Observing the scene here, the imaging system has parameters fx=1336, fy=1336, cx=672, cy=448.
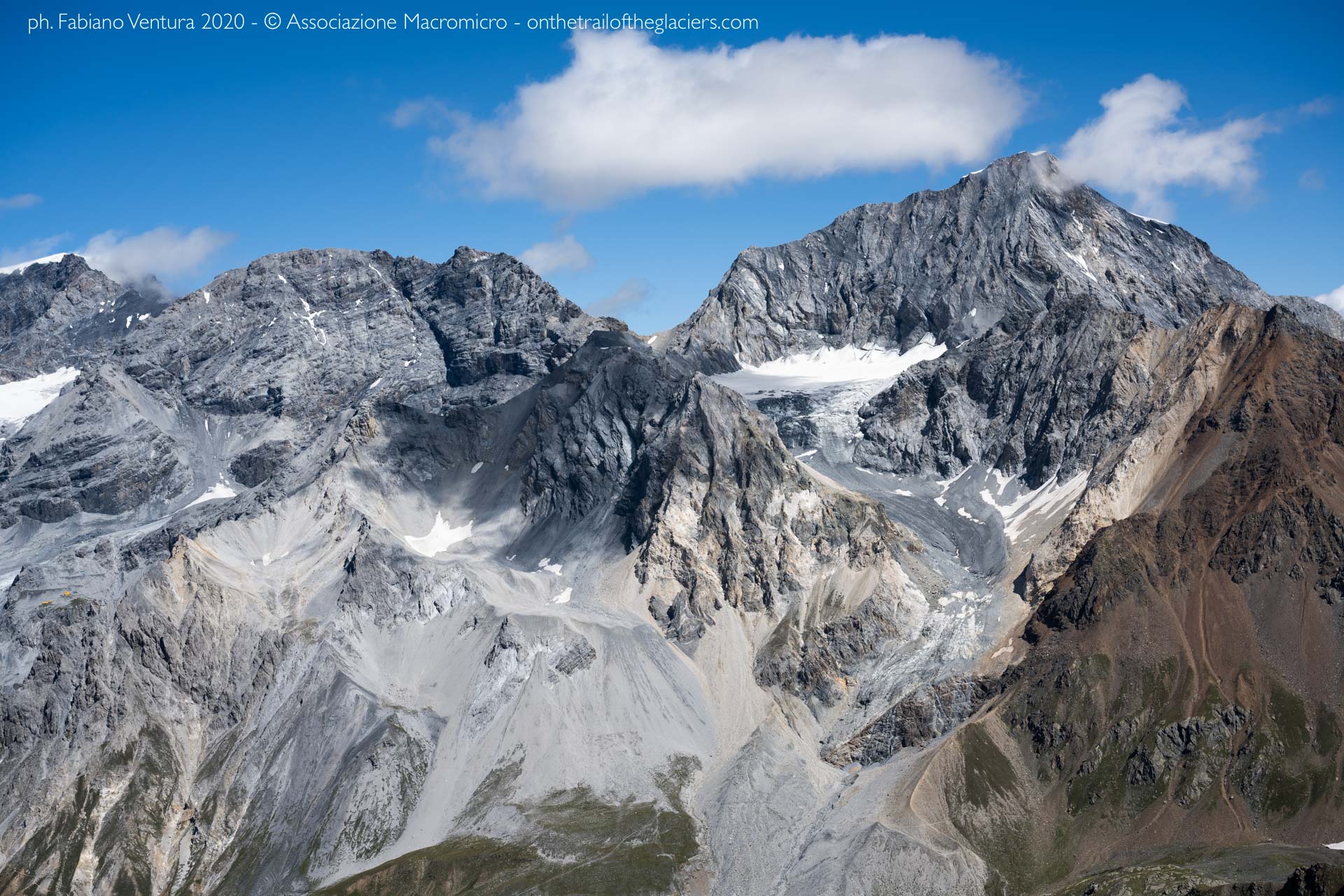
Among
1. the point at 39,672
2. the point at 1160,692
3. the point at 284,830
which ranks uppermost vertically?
the point at 1160,692

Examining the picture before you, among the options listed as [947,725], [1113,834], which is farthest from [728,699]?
[1113,834]

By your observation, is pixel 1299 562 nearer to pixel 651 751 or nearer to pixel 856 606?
pixel 856 606

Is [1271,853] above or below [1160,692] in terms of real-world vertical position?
below

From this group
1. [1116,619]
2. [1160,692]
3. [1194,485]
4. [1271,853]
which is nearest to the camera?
[1271,853]

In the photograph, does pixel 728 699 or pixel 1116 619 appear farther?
pixel 728 699

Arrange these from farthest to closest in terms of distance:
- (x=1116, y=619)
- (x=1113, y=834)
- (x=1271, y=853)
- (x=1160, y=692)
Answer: (x=1116, y=619), (x=1160, y=692), (x=1113, y=834), (x=1271, y=853)

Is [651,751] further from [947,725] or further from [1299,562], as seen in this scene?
[1299,562]

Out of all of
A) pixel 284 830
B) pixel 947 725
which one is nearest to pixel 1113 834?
pixel 947 725
